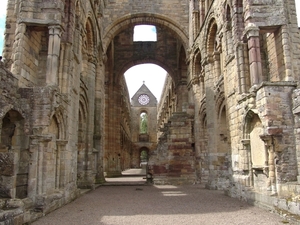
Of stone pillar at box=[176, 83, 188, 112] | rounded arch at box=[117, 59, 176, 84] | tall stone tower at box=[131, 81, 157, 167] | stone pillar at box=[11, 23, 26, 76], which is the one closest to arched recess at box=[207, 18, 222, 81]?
stone pillar at box=[11, 23, 26, 76]

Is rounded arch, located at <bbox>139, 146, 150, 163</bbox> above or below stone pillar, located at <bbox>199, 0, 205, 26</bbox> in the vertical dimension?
below

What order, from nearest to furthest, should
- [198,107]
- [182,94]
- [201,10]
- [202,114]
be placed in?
[202,114] < [201,10] < [198,107] < [182,94]

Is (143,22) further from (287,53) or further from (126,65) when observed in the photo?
(287,53)

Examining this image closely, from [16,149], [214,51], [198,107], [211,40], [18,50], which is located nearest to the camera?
[16,149]

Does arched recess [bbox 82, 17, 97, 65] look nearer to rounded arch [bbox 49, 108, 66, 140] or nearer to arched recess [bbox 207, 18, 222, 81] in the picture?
arched recess [bbox 207, 18, 222, 81]

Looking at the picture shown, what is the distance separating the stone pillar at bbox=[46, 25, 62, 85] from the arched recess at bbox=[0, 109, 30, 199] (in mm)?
1495

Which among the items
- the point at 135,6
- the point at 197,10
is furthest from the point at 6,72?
the point at 135,6

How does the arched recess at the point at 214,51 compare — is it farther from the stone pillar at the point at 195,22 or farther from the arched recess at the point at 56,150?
the arched recess at the point at 56,150

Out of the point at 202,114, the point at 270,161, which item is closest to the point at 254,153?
the point at 270,161

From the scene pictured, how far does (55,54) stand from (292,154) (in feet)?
21.6

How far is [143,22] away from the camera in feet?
60.3

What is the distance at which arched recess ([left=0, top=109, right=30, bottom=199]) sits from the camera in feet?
21.6

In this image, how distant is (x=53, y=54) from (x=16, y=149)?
2.77 m

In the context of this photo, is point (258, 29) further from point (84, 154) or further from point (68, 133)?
point (84, 154)
